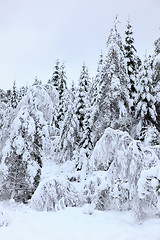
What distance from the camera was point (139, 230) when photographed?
14.8 feet

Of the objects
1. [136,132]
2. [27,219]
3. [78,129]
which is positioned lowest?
[27,219]

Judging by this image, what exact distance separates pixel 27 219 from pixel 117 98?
8.64 m

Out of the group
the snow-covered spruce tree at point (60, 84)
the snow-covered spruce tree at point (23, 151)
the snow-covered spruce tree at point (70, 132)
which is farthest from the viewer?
the snow-covered spruce tree at point (60, 84)

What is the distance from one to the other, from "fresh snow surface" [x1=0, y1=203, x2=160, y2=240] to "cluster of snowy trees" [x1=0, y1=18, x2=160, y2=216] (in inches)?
20.0

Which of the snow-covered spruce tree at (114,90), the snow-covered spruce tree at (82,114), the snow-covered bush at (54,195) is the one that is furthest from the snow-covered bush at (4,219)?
the snow-covered spruce tree at (82,114)

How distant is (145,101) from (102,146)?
7744 mm

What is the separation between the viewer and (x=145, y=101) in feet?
40.3

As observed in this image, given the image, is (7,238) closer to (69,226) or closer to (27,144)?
(69,226)

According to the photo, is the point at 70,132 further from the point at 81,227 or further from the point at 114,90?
the point at 81,227

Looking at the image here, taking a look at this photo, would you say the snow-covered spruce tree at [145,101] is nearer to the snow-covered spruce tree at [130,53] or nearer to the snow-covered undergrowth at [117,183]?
the snow-covered spruce tree at [130,53]

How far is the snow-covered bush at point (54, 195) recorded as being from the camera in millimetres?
7007

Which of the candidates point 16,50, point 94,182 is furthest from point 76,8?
point 94,182

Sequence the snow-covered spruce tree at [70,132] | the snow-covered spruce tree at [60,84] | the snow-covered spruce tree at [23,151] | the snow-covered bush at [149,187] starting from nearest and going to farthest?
the snow-covered bush at [149,187] < the snow-covered spruce tree at [23,151] < the snow-covered spruce tree at [70,132] < the snow-covered spruce tree at [60,84]

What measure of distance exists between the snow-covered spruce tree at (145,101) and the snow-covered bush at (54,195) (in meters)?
6.13
